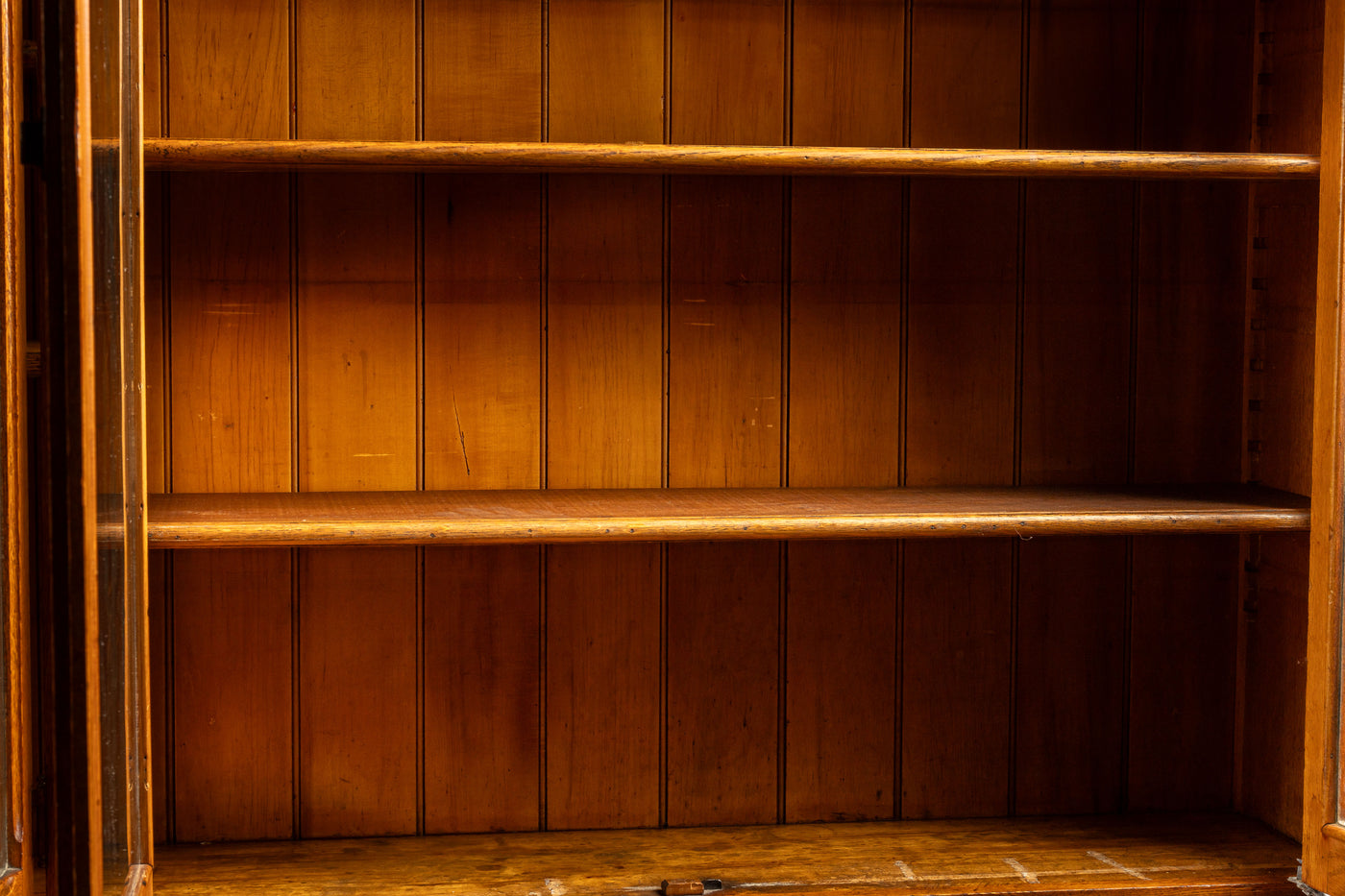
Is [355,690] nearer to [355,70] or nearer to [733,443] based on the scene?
[733,443]

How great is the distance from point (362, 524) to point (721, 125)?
805 mm

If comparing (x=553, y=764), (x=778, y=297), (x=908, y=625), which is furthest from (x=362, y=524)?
(x=908, y=625)

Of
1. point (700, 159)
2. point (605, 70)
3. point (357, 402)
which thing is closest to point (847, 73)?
point (605, 70)

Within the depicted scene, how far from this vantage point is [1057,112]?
2.08 metres

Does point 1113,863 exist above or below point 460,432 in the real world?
below

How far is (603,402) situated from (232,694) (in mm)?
681

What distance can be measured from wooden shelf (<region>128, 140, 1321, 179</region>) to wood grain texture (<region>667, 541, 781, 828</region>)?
2.06 feet

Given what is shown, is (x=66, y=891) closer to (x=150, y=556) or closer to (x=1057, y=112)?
(x=150, y=556)

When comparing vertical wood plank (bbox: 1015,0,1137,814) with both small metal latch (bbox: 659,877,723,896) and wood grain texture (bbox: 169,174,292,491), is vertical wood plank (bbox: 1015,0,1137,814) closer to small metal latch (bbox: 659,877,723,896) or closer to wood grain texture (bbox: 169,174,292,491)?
small metal latch (bbox: 659,877,723,896)

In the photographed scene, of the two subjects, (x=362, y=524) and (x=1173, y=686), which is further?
(x=1173, y=686)

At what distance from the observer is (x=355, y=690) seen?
2016 millimetres

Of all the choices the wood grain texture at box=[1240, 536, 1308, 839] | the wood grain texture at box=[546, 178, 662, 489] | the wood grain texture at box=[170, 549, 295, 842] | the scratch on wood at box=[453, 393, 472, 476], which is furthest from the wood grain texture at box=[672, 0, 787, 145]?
the wood grain texture at box=[1240, 536, 1308, 839]

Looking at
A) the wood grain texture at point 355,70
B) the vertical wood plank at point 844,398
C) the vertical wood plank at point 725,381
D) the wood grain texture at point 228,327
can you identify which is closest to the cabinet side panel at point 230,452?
the wood grain texture at point 228,327

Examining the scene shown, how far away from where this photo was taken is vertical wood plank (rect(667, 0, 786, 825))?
2012mm
